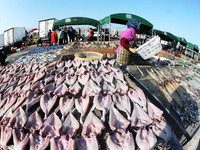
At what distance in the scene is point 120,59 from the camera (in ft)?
14.2

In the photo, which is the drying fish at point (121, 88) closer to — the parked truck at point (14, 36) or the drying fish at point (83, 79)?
the drying fish at point (83, 79)

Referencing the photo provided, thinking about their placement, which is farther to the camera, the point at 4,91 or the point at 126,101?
the point at 4,91

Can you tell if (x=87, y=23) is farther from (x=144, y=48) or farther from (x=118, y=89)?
(x=118, y=89)

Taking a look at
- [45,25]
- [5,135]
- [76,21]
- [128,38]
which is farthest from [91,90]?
[45,25]

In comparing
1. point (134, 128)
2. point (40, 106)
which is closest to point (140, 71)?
point (134, 128)

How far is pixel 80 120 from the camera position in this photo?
5.35ft

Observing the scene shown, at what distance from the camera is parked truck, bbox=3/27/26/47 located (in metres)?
19.2

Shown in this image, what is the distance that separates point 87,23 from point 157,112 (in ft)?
51.6

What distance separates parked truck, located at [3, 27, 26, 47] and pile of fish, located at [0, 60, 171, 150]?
20.6m

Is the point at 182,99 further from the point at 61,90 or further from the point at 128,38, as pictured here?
the point at 61,90

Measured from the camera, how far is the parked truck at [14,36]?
1917cm

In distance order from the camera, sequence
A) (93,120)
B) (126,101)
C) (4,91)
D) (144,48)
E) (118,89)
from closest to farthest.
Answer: (93,120) → (126,101) → (118,89) → (4,91) → (144,48)

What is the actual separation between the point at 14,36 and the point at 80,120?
2379cm

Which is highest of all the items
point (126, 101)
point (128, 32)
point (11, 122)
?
point (128, 32)
